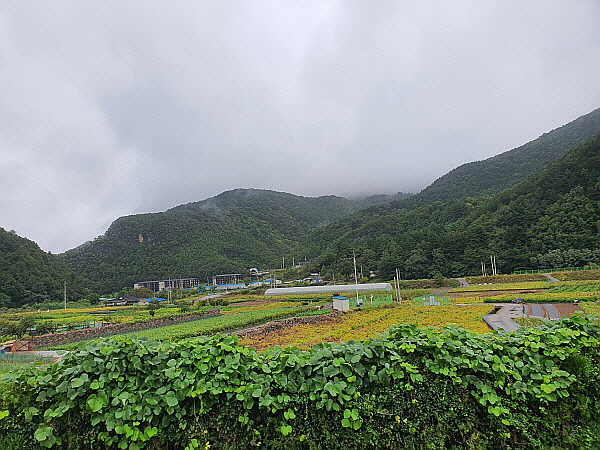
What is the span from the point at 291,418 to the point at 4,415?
2330 mm

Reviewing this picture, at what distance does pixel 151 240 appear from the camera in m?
103

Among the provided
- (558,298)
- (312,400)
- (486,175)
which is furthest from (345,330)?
(486,175)

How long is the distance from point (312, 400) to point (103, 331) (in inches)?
775

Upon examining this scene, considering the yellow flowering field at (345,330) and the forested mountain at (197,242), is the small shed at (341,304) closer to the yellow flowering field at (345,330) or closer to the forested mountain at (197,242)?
the yellow flowering field at (345,330)

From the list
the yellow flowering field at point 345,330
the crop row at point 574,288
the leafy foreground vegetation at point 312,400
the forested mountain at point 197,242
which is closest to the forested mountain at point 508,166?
the forested mountain at point 197,242

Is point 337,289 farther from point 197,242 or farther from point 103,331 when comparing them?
point 197,242

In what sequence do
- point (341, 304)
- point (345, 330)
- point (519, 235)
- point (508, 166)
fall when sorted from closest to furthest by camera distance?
point (345, 330) → point (341, 304) → point (519, 235) → point (508, 166)

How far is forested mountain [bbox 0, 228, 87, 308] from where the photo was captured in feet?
166

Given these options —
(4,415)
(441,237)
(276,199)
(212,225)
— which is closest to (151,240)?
(212,225)

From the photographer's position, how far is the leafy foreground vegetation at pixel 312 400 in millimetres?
2936

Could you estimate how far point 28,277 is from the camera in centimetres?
5366

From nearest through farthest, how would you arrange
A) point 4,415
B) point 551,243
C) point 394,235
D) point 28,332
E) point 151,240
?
1. point 4,415
2. point 28,332
3. point 551,243
4. point 394,235
5. point 151,240

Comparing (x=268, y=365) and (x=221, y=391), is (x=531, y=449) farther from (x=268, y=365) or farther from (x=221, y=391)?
(x=221, y=391)

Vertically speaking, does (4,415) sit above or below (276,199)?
below
